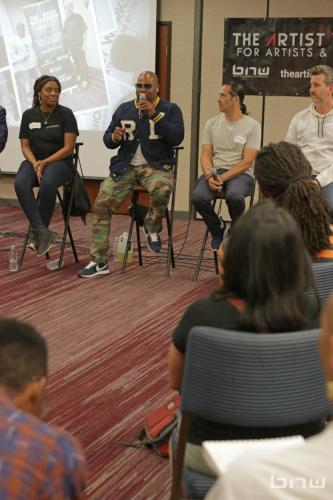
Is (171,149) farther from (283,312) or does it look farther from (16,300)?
(283,312)

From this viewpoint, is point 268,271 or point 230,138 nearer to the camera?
point 268,271

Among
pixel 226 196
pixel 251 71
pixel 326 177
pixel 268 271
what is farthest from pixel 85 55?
pixel 268 271

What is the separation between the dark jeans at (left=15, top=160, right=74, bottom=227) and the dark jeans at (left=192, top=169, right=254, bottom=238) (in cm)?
97

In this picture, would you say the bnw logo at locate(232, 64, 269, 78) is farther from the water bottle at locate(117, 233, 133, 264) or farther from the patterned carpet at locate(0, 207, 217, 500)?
the water bottle at locate(117, 233, 133, 264)

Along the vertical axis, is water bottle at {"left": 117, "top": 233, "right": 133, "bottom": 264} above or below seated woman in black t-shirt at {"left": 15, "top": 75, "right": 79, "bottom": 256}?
below

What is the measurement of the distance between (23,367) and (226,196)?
3.48m

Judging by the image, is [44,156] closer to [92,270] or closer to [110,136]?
[110,136]

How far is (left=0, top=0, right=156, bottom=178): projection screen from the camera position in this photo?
7023mm

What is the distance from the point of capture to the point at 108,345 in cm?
362

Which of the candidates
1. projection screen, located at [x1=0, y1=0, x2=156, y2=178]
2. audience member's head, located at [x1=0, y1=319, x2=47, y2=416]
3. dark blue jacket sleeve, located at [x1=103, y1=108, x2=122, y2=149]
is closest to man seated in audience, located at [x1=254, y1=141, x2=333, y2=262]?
audience member's head, located at [x1=0, y1=319, x2=47, y2=416]

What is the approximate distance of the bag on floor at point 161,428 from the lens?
2.52 meters

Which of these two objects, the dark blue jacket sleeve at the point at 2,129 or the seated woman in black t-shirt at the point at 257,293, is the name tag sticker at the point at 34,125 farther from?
the seated woman in black t-shirt at the point at 257,293

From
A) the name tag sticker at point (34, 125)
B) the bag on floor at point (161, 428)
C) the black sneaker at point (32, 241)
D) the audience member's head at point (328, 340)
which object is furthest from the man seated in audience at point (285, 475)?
the name tag sticker at point (34, 125)

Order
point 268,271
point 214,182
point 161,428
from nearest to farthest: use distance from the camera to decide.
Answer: point 268,271 → point 161,428 → point 214,182
